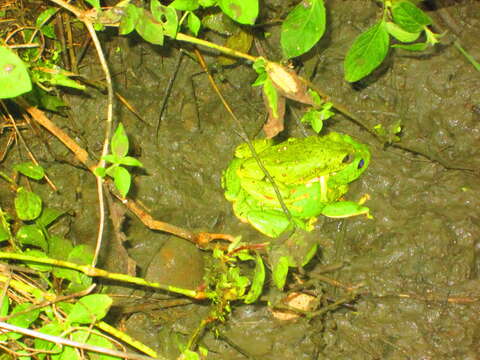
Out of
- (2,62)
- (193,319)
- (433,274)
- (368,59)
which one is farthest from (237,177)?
(2,62)

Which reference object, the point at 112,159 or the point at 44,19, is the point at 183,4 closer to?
the point at 112,159

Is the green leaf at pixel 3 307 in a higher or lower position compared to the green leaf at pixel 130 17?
lower

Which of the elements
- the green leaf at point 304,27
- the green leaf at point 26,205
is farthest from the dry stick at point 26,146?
the green leaf at point 304,27

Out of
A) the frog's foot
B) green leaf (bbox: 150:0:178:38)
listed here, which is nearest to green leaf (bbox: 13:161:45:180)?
green leaf (bbox: 150:0:178:38)

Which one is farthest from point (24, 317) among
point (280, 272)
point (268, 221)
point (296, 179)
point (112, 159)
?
point (296, 179)

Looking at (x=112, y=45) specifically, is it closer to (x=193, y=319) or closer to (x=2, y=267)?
(x=2, y=267)

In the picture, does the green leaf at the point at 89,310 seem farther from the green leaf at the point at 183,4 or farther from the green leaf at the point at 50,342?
the green leaf at the point at 183,4
